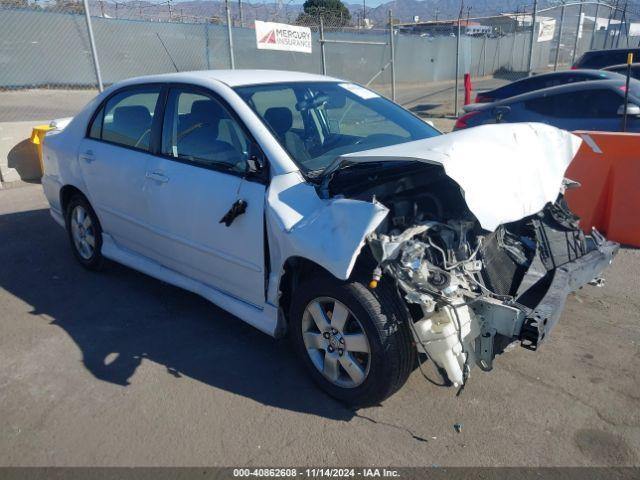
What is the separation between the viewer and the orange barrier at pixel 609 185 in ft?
16.8

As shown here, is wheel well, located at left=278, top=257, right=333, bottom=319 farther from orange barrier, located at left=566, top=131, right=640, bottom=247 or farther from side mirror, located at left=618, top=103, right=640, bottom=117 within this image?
side mirror, located at left=618, top=103, right=640, bottom=117

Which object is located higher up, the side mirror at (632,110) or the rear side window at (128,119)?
the rear side window at (128,119)

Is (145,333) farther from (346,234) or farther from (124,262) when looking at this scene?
(346,234)

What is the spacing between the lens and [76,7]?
61.8 feet

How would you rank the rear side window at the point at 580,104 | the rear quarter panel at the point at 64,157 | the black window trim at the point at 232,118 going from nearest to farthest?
the black window trim at the point at 232,118
the rear quarter panel at the point at 64,157
the rear side window at the point at 580,104

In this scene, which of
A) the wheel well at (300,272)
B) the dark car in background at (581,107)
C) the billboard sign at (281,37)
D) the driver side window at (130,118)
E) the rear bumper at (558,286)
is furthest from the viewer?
the billboard sign at (281,37)

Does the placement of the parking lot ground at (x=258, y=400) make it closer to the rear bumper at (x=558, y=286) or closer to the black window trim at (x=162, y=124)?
the rear bumper at (x=558, y=286)

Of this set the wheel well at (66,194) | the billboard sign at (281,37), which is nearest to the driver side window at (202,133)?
the wheel well at (66,194)

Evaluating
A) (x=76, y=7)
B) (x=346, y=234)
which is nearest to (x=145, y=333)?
(x=346, y=234)

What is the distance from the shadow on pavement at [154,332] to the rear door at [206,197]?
1.37 ft

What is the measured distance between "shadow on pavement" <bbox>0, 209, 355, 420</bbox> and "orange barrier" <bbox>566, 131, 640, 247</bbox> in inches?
133

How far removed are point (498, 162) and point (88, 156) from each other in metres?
3.42

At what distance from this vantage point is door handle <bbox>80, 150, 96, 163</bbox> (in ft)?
15.5

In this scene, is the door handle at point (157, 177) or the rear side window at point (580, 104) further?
the rear side window at point (580, 104)
